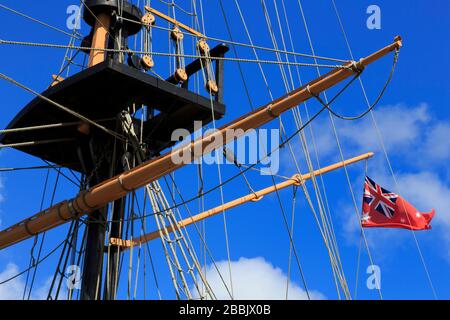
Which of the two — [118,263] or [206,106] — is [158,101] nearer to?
[206,106]

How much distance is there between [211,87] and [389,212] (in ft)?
16.1

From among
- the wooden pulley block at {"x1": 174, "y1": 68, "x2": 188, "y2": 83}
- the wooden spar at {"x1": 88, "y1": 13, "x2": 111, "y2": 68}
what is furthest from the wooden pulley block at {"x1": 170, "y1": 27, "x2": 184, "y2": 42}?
the wooden spar at {"x1": 88, "y1": 13, "x2": 111, "y2": 68}

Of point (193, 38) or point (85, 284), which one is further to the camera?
point (193, 38)

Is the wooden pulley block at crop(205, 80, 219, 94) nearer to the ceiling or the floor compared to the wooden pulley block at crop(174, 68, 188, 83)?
nearer to the floor

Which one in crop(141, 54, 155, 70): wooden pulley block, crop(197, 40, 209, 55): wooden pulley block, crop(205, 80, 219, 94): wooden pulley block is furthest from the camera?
crop(197, 40, 209, 55): wooden pulley block

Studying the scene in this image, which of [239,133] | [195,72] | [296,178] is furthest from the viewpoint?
[296,178]

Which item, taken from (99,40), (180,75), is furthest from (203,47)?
(99,40)

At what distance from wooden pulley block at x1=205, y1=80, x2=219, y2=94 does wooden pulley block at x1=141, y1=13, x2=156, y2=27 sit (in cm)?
187

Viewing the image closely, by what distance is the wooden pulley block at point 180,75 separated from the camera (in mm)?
13039

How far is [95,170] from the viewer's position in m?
13.5

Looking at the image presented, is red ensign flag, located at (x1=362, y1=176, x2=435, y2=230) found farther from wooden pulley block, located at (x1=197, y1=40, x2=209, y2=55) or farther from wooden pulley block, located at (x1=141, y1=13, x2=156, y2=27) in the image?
wooden pulley block, located at (x1=141, y1=13, x2=156, y2=27)

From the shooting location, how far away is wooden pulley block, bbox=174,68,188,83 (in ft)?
42.8

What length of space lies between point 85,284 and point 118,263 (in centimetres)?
87
